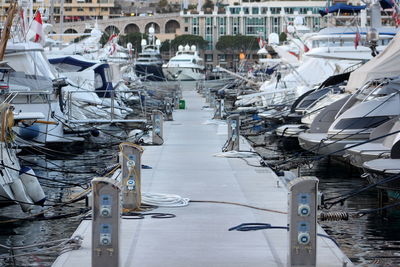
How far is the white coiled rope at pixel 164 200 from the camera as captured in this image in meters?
15.1

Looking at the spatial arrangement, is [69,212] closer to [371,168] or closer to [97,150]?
[371,168]

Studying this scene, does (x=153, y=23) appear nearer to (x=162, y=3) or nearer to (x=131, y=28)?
(x=131, y=28)

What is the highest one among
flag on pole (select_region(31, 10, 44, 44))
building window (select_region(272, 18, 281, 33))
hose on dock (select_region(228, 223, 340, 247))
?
flag on pole (select_region(31, 10, 44, 44))

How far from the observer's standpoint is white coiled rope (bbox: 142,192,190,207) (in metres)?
15.1

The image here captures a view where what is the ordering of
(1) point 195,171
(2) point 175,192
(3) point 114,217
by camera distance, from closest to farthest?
(3) point 114,217 → (2) point 175,192 → (1) point 195,171

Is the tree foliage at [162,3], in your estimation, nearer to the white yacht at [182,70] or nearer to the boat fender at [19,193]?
the white yacht at [182,70]

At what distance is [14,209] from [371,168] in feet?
19.1

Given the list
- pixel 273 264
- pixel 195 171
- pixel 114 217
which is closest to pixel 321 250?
pixel 273 264

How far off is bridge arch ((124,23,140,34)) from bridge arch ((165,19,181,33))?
5510 mm

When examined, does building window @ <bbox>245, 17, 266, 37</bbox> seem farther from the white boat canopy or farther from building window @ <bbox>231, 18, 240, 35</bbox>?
the white boat canopy

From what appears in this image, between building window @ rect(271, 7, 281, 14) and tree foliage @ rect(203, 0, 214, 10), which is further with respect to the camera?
tree foliage @ rect(203, 0, 214, 10)

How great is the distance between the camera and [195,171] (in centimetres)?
1967

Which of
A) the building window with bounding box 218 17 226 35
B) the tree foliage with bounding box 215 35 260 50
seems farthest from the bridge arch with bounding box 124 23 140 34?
the tree foliage with bounding box 215 35 260 50

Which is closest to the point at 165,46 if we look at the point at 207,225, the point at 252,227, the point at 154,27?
the point at 154,27
